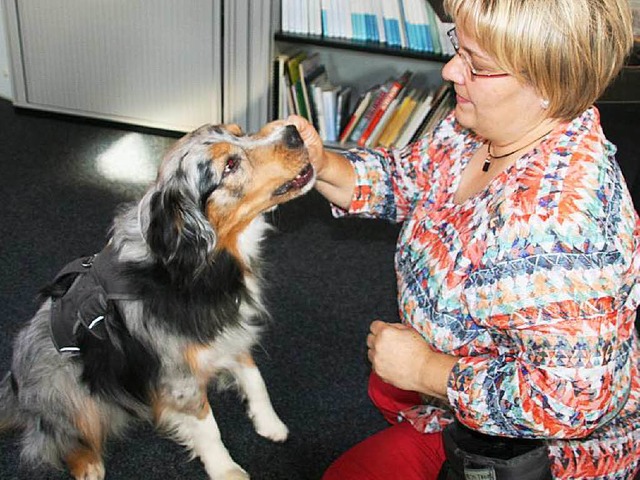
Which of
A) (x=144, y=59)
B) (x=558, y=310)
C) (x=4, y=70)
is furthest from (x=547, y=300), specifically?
(x=4, y=70)

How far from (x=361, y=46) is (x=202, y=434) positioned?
Result: 1935mm

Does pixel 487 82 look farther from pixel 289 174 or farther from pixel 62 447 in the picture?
pixel 62 447

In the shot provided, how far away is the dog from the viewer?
1.63 meters

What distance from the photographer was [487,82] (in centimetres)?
120

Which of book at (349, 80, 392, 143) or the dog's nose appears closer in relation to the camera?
the dog's nose

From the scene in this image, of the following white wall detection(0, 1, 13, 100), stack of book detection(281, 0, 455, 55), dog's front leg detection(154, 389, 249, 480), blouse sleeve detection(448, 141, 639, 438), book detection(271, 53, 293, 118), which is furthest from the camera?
white wall detection(0, 1, 13, 100)

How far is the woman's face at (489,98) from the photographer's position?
118 cm

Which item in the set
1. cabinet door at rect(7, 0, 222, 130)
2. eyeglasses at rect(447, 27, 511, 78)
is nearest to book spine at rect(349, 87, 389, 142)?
cabinet door at rect(7, 0, 222, 130)

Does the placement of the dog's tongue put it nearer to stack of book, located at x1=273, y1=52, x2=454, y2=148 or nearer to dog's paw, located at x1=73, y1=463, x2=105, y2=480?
dog's paw, located at x1=73, y1=463, x2=105, y2=480

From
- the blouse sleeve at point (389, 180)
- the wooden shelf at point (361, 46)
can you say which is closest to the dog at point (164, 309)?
the blouse sleeve at point (389, 180)

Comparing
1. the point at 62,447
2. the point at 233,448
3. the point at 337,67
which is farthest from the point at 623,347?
the point at 337,67

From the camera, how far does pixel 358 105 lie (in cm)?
333

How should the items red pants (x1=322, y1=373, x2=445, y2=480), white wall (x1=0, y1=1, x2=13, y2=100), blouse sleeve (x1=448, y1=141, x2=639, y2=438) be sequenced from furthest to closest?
1. white wall (x1=0, y1=1, x2=13, y2=100)
2. red pants (x1=322, y1=373, x2=445, y2=480)
3. blouse sleeve (x1=448, y1=141, x2=639, y2=438)

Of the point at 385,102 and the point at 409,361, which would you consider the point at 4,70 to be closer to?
the point at 385,102
